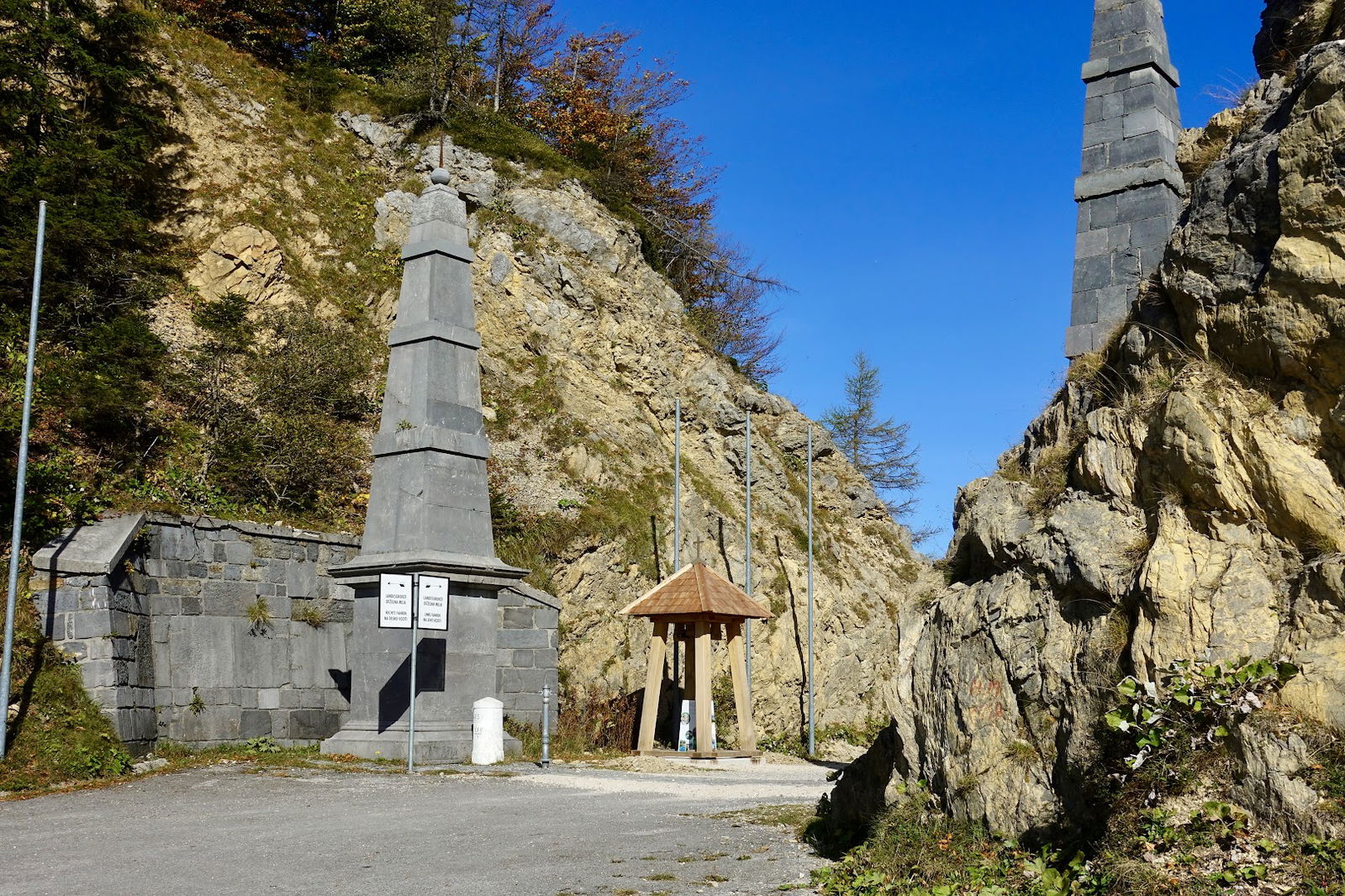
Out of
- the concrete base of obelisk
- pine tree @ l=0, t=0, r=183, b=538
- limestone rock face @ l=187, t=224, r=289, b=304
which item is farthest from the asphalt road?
limestone rock face @ l=187, t=224, r=289, b=304

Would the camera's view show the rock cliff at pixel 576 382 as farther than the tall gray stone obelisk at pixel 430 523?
Yes

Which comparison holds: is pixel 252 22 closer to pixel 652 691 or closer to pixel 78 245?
pixel 78 245

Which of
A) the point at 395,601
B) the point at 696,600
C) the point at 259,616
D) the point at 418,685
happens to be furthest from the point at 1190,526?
the point at 259,616


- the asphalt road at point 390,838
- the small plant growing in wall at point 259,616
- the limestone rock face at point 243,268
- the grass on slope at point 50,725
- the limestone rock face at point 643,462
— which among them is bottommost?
the asphalt road at point 390,838

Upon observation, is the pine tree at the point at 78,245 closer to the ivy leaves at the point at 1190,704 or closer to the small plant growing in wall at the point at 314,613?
the small plant growing in wall at the point at 314,613

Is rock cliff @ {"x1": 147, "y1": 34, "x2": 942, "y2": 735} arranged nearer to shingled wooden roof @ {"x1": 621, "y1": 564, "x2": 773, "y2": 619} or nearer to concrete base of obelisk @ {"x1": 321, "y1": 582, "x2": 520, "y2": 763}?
shingled wooden roof @ {"x1": 621, "y1": 564, "x2": 773, "y2": 619}

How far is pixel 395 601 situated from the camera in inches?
586

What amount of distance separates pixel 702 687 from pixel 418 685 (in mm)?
5109

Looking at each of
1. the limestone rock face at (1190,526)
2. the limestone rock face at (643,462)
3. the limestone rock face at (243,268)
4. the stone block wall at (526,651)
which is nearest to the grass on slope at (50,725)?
the stone block wall at (526,651)

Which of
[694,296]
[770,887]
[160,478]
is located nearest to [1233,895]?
[770,887]

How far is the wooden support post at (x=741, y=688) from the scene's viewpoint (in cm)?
1984

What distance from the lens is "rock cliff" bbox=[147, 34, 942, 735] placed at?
77.9 ft

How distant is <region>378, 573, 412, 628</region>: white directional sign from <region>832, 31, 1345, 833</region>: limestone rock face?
8.84m

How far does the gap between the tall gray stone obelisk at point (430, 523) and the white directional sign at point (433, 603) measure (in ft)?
1.42
